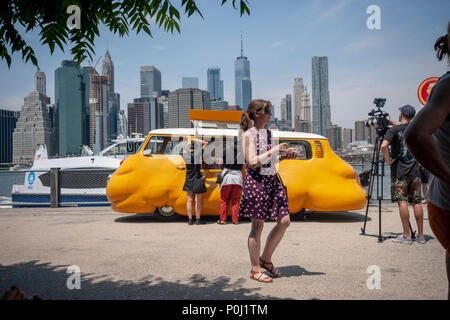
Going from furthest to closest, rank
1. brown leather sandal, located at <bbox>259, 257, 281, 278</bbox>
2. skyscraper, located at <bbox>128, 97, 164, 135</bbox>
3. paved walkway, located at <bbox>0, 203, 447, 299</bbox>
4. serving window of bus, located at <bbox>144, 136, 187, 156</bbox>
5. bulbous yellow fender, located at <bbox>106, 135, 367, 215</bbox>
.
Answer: skyscraper, located at <bbox>128, 97, 164, 135</bbox>
serving window of bus, located at <bbox>144, 136, 187, 156</bbox>
bulbous yellow fender, located at <bbox>106, 135, 367, 215</bbox>
brown leather sandal, located at <bbox>259, 257, 281, 278</bbox>
paved walkway, located at <bbox>0, 203, 447, 299</bbox>

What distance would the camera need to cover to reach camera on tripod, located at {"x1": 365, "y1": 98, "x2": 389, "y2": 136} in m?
5.54

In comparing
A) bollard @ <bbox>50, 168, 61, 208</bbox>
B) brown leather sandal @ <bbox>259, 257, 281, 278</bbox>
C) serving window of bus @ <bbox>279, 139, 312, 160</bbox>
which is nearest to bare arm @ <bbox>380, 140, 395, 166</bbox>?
serving window of bus @ <bbox>279, 139, 312, 160</bbox>

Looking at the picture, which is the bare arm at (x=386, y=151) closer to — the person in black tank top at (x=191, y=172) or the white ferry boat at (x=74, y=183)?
the person in black tank top at (x=191, y=172)

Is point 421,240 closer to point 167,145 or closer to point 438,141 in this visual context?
point 438,141

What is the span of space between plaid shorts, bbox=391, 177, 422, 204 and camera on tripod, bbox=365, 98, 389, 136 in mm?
799

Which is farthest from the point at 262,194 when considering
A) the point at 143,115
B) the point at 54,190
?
the point at 143,115

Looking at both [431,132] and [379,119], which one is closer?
[431,132]

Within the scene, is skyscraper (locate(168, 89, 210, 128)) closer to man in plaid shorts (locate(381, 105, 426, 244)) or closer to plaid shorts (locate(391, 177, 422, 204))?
man in plaid shorts (locate(381, 105, 426, 244))

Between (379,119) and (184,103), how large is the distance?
113355mm

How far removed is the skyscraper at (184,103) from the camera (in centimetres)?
9719

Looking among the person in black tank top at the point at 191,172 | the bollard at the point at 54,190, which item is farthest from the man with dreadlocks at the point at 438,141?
the bollard at the point at 54,190

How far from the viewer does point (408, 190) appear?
538cm

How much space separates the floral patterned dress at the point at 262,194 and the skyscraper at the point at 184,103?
3392 inches
